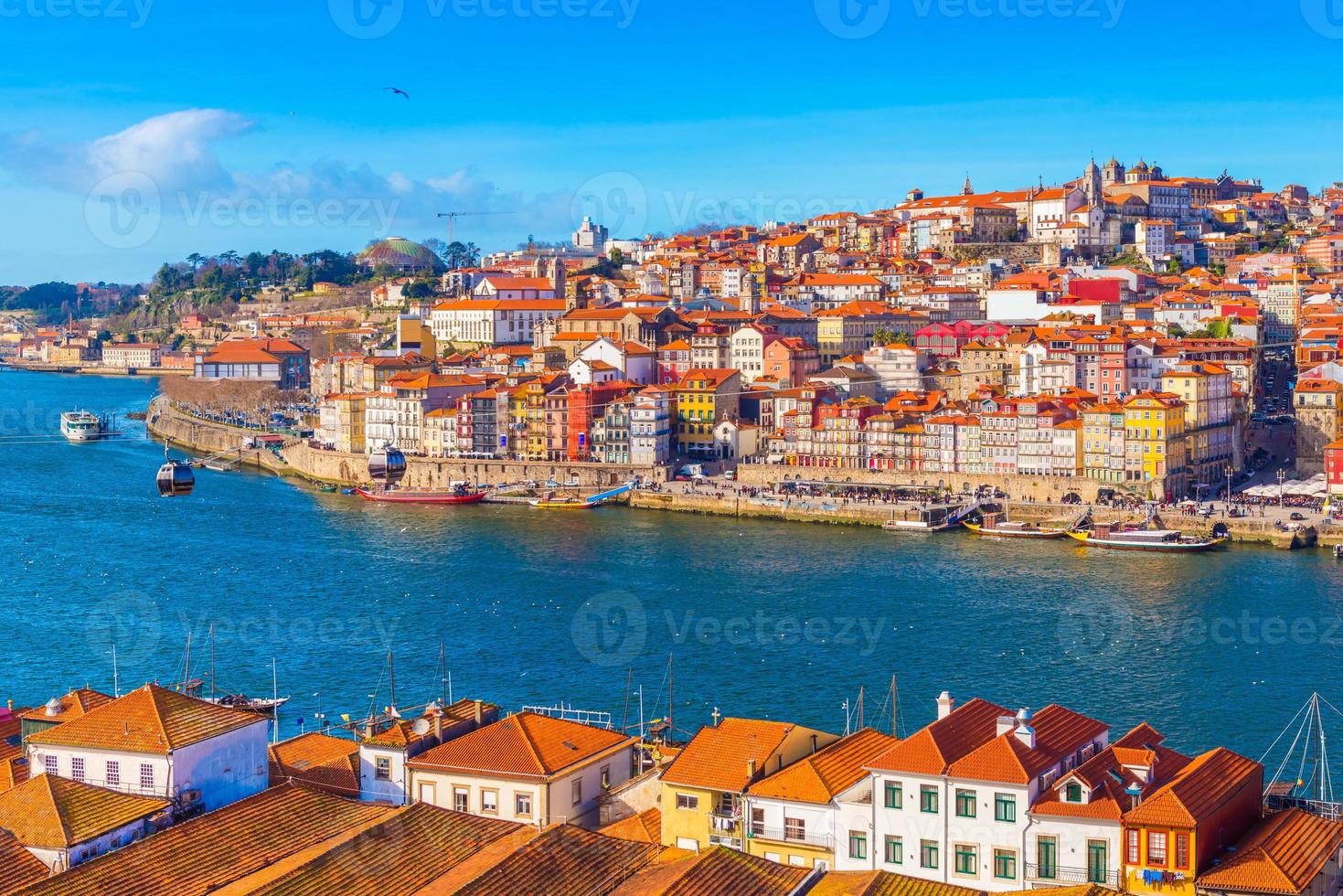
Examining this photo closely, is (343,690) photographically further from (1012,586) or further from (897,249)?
(897,249)

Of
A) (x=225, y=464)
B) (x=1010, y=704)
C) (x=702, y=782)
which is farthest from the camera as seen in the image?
(x=225, y=464)

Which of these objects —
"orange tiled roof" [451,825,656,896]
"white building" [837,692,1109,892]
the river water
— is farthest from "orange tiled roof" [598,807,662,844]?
the river water

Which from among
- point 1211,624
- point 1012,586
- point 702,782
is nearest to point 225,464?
point 1012,586

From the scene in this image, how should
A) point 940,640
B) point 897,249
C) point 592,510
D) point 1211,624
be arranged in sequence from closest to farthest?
point 940,640 → point 1211,624 → point 592,510 → point 897,249

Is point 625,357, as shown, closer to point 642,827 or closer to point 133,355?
point 642,827

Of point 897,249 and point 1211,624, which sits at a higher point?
point 897,249

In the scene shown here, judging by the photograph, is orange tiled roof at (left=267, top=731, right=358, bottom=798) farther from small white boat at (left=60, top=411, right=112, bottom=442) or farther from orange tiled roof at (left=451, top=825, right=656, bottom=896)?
small white boat at (left=60, top=411, right=112, bottom=442)

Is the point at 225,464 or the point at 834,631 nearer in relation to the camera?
the point at 834,631
